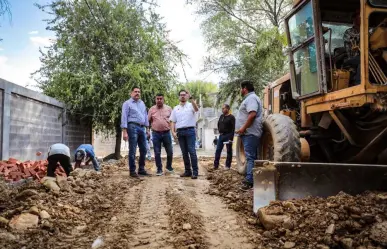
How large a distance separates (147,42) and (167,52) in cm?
99

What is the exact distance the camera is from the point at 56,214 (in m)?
3.84

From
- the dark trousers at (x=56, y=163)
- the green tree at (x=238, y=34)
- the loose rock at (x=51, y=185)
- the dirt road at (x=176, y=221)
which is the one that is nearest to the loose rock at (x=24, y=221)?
the dirt road at (x=176, y=221)

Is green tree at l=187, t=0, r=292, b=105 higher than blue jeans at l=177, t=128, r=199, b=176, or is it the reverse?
green tree at l=187, t=0, r=292, b=105

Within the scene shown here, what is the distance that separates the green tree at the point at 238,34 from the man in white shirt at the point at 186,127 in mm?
11538

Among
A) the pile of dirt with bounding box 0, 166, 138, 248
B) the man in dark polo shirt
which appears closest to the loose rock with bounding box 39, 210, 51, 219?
the pile of dirt with bounding box 0, 166, 138, 248

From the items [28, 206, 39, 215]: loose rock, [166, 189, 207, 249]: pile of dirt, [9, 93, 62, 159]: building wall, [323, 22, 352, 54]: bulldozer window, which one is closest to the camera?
[166, 189, 207, 249]: pile of dirt

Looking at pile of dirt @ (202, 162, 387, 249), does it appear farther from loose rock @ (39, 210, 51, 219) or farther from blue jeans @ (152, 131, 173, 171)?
blue jeans @ (152, 131, 173, 171)

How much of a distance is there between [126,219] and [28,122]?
6.11m

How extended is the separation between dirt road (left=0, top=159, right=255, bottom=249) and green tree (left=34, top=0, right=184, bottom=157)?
7144mm

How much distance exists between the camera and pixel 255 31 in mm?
19938

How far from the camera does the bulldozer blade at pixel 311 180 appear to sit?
3.56 m

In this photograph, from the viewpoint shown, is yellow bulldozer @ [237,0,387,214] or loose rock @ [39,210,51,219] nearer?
yellow bulldozer @ [237,0,387,214]

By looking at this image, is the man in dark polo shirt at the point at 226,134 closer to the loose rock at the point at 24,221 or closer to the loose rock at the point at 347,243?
the loose rock at the point at 24,221

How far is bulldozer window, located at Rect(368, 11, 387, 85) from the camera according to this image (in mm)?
3586
